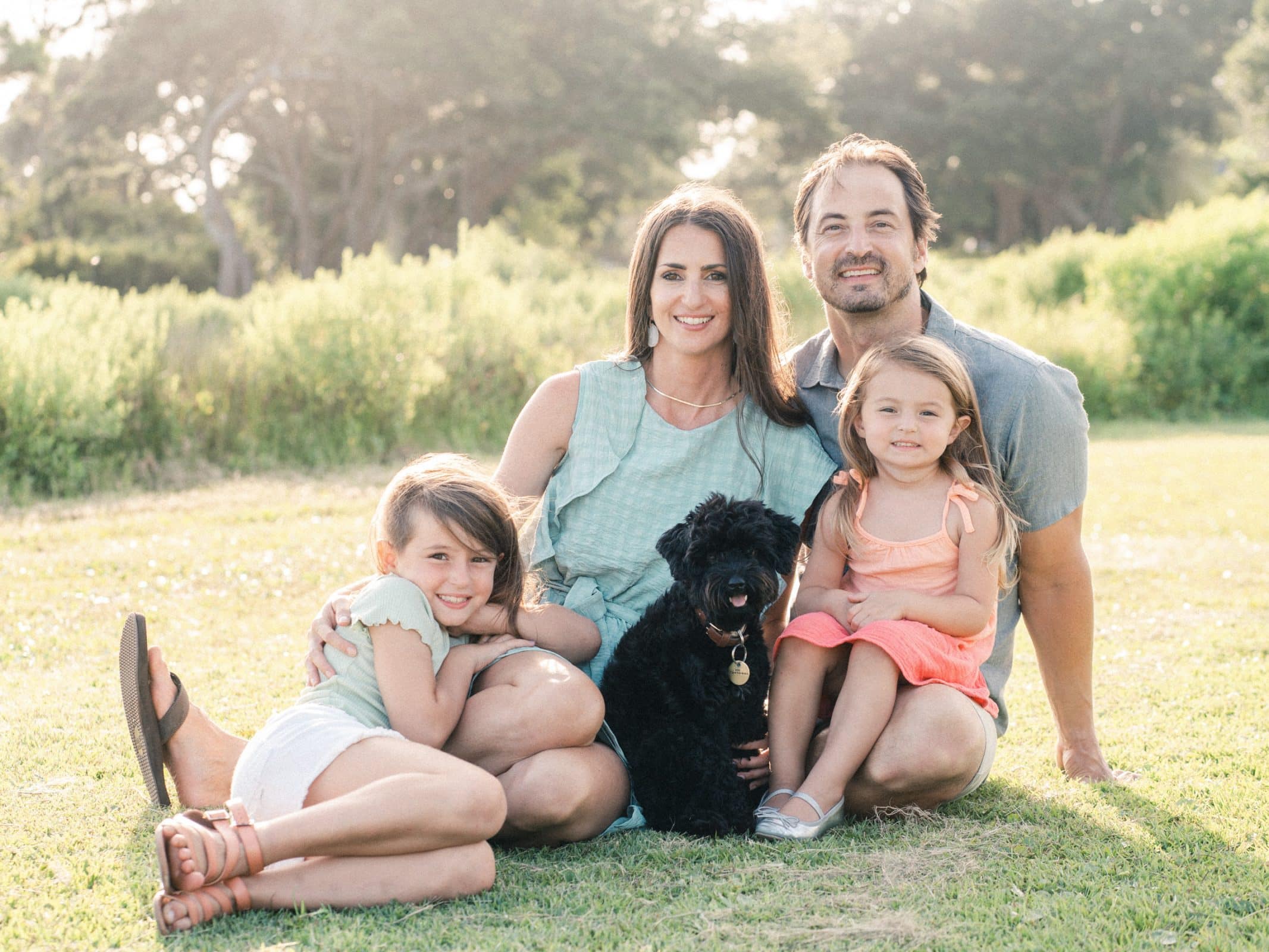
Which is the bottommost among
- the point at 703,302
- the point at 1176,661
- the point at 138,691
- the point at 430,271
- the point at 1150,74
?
the point at 1176,661

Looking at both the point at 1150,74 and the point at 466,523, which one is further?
the point at 1150,74

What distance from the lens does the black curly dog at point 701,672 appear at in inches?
127

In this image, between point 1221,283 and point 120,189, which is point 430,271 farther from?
point 120,189

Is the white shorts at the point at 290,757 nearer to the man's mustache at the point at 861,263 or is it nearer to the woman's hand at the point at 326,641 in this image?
the woman's hand at the point at 326,641

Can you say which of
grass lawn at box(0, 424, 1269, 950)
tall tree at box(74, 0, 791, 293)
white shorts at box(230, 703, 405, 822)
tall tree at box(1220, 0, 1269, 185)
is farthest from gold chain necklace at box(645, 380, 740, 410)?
tall tree at box(1220, 0, 1269, 185)

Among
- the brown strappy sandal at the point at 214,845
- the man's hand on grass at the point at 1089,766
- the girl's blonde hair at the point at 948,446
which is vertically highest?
the girl's blonde hair at the point at 948,446

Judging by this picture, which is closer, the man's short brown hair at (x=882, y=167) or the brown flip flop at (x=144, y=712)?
the brown flip flop at (x=144, y=712)

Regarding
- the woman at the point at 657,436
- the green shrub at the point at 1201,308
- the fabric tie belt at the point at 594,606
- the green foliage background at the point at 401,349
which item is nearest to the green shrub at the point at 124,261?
the green foliage background at the point at 401,349

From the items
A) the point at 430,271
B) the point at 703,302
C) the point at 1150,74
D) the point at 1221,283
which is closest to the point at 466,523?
the point at 703,302

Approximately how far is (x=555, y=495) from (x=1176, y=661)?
11.1 feet

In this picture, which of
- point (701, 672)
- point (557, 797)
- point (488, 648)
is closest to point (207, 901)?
point (557, 797)

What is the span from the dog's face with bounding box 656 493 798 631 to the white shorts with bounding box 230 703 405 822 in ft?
2.93

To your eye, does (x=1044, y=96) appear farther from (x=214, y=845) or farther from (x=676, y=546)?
(x=214, y=845)

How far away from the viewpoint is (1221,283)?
17312 mm
